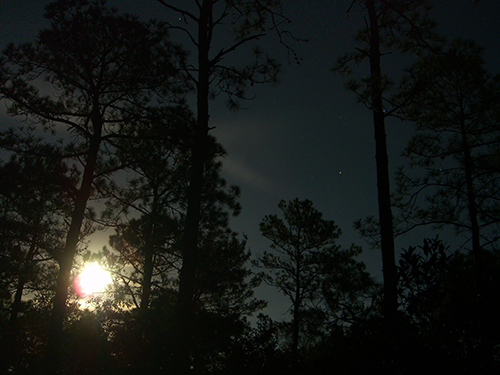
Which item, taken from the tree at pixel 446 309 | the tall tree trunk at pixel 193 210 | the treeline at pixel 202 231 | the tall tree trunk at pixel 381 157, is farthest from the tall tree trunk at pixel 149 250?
the tree at pixel 446 309

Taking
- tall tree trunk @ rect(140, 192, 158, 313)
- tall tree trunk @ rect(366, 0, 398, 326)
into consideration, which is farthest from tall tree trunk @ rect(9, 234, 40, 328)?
tall tree trunk @ rect(366, 0, 398, 326)

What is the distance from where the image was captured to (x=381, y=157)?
7367 millimetres

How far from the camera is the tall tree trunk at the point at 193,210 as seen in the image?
A: 17.5 ft

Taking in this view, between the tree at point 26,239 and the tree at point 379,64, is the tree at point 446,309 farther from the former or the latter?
the tree at point 26,239

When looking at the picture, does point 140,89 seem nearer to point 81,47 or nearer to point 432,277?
point 81,47

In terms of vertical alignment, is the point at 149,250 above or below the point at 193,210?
above

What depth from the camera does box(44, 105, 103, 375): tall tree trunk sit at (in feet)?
25.9

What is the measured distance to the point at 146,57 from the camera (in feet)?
30.5

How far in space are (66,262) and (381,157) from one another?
7.61 metres

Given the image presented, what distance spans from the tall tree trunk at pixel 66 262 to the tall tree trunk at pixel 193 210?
3.78 m

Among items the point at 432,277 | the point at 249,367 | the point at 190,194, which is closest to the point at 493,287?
the point at 432,277

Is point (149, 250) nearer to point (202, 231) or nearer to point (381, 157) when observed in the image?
point (202, 231)

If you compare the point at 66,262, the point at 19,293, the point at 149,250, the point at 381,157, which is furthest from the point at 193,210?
the point at 19,293

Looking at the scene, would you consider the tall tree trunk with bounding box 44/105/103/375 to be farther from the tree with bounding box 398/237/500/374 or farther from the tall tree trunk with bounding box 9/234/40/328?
the tree with bounding box 398/237/500/374
